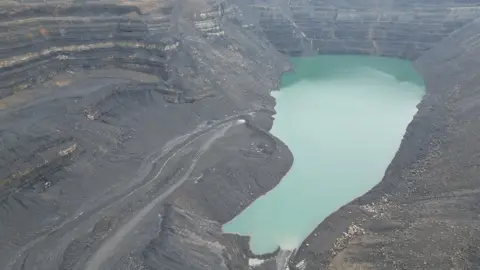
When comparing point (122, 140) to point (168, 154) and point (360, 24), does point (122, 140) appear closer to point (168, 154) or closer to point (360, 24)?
point (168, 154)

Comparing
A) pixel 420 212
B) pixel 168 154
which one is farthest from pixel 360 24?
pixel 420 212

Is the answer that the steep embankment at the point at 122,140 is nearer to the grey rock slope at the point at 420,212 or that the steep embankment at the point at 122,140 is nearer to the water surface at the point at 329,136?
the water surface at the point at 329,136

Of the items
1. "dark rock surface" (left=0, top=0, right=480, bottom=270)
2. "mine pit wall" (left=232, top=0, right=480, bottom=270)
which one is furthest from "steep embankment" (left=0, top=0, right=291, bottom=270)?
"mine pit wall" (left=232, top=0, right=480, bottom=270)

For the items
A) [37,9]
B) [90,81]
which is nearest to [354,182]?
[90,81]

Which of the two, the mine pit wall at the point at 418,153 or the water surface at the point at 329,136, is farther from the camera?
the water surface at the point at 329,136

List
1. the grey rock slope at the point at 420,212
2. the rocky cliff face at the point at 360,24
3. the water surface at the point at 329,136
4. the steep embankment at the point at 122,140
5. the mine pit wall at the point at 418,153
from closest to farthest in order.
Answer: the grey rock slope at the point at 420,212
the mine pit wall at the point at 418,153
the steep embankment at the point at 122,140
the water surface at the point at 329,136
the rocky cliff face at the point at 360,24

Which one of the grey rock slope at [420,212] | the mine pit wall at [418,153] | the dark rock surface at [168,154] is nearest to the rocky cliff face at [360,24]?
the mine pit wall at [418,153]

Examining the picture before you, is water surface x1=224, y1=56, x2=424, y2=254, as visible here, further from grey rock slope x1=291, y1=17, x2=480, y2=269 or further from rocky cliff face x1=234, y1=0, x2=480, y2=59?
rocky cliff face x1=234, y1=0, x2=480, y2=59
